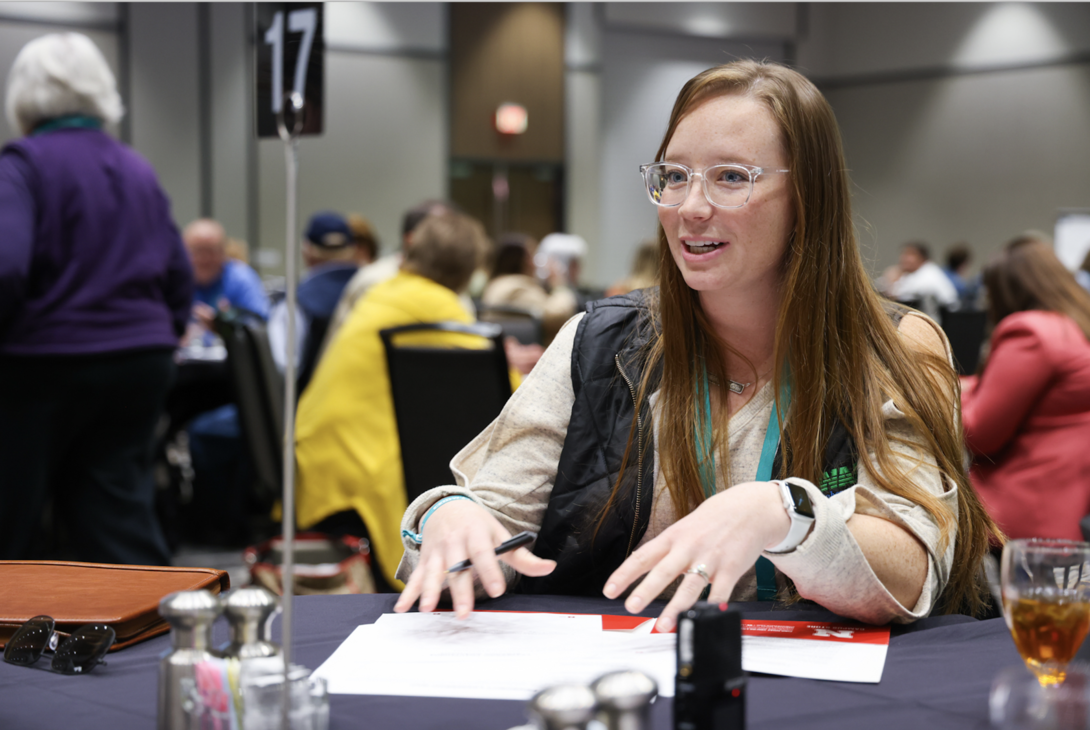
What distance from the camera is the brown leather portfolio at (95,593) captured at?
990 mm

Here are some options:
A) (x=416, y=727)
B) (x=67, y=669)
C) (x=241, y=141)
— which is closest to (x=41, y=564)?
(x=67, y=669)

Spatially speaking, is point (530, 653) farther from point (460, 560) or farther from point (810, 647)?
point (810, 647)

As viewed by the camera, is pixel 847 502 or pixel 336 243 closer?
pixel 847 502

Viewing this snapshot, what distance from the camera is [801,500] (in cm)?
101

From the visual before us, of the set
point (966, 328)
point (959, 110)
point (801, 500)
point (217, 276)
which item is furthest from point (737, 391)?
point (959, 110)

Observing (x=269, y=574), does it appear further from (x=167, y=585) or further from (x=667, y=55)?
(x=667, y=55)

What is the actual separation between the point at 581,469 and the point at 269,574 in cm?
181

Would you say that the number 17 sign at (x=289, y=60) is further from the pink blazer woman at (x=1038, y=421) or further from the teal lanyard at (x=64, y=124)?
the pink blazer woman at (x=1038, y=421)

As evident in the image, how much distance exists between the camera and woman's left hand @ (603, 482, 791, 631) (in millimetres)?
908

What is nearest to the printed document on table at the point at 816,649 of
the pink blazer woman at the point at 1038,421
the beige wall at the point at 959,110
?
the pink blazer woman at the point at 1038,421

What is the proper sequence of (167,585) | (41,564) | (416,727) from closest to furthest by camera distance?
(416,727), (167,585), (41,564)

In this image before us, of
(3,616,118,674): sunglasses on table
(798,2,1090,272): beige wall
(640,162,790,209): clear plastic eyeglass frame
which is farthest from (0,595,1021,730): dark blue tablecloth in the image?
(798,2,1090,272): beige wall

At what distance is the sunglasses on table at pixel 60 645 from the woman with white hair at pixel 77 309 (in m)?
1.65

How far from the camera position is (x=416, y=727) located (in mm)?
783
